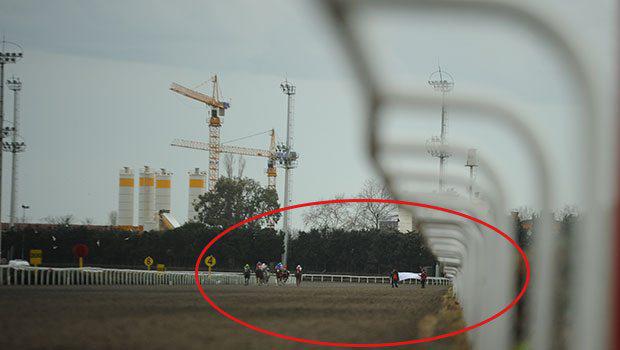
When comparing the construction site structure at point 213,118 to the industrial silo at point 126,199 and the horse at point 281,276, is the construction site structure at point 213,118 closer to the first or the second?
the industrial silo at point 126,199

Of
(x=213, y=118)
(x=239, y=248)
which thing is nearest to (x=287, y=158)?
(x=239, y=248)

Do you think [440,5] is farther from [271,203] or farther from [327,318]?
[271,203]

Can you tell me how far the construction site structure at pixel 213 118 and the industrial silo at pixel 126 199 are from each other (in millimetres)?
11284

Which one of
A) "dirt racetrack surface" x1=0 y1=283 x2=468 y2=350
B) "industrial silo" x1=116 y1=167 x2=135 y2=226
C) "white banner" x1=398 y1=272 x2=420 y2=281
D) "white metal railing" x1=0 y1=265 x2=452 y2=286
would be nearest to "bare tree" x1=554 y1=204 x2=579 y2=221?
"dirt racetrack surface" x1=0 y1=283 x2=468 y2=350

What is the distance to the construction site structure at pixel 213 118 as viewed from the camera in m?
126

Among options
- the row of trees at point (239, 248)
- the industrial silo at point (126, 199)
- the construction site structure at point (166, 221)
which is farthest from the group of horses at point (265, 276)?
the industrial silo at point (126, 199)

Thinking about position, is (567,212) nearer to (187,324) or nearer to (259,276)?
(187,324)

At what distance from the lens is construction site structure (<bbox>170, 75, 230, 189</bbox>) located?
412 feet

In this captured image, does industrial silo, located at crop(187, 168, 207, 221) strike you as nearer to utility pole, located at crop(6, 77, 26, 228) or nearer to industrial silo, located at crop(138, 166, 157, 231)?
industrial silo, located at crop(138, 166, 157, 231)

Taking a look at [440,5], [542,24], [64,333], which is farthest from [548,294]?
[64,333]

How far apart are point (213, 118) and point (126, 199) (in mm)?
19196

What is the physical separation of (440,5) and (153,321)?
12913mm

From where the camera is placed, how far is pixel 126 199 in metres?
116

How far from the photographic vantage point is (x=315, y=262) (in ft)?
235
